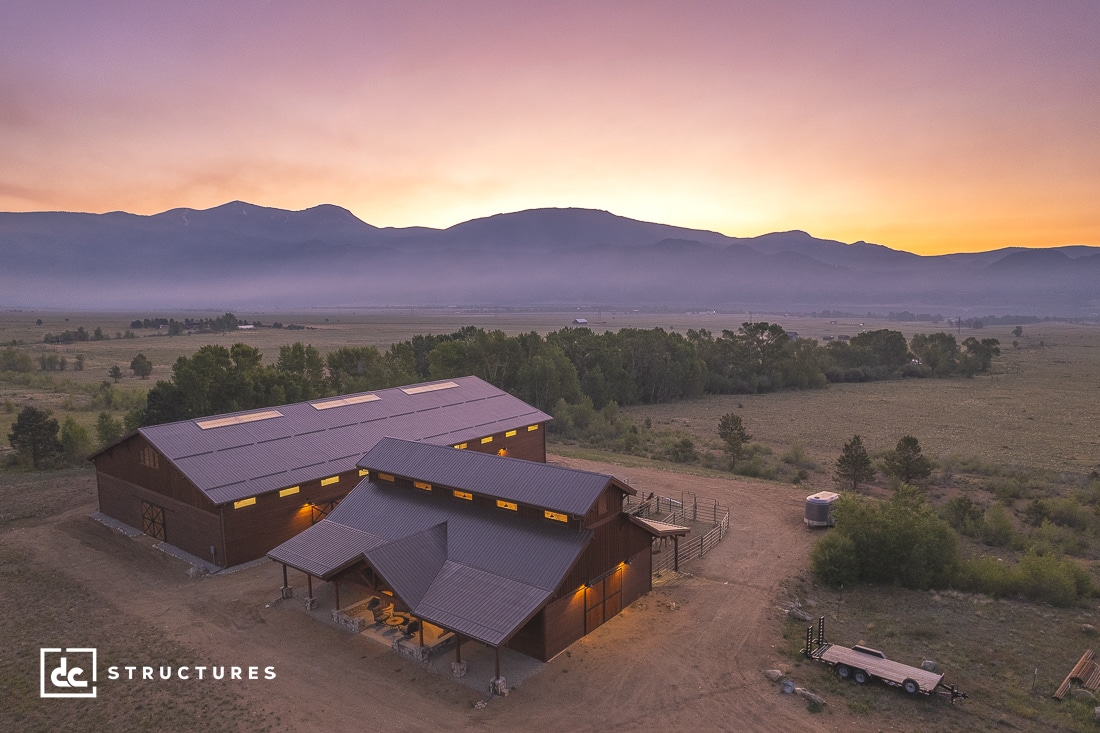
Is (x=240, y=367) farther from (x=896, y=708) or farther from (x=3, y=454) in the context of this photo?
(x=896, y=708)

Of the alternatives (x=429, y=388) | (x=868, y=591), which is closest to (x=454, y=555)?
(x=868, y=591)

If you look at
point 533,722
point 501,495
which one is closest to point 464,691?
point 533,722

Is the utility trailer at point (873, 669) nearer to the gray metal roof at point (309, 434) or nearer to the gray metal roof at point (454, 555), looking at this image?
the gray metal roof at point (454, 555)

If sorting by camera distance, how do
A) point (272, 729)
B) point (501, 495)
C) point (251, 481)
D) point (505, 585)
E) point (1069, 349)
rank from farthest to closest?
point (1069, 349) → point (251, 481) → point (501, 495) → point (505, 585) → point (272, 729)

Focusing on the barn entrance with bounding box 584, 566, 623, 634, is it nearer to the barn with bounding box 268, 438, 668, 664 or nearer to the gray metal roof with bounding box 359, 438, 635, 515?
the barn with bounding box 268, 438, 668, 664

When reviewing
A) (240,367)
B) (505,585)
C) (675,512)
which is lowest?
(675,512)

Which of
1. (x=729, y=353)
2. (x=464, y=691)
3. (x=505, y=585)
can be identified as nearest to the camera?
(x=464, y=691)

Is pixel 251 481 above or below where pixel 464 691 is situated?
above
